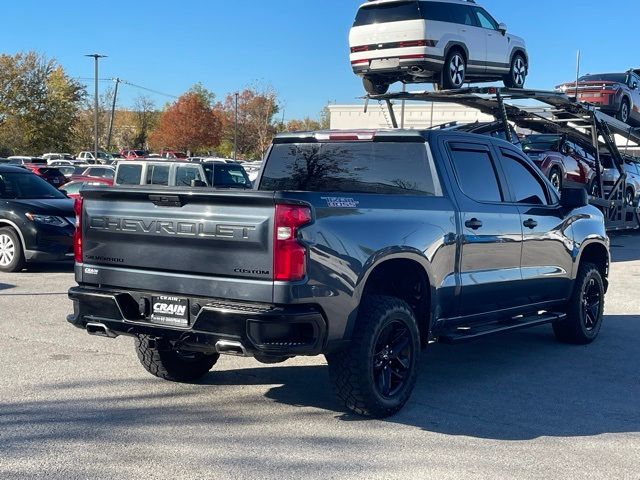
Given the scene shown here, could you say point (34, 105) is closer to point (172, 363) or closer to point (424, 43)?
point (424, 43)

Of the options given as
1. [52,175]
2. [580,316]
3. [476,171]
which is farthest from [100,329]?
[52,175]

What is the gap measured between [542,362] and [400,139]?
8.84 feet

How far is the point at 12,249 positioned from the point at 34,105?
5568cm

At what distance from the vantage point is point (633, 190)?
19.8 m

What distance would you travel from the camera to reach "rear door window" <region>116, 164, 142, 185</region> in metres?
19.5

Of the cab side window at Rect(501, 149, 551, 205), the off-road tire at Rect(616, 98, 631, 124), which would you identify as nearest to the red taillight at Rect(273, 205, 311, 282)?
the cab side window at Rect(501, 149, 551, 205)

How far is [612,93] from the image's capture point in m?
19.5

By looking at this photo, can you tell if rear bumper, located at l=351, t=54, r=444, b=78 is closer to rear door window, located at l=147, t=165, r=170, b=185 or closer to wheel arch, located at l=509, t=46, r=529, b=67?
wheel arch, located at l=509, t=46, r=529, b=67

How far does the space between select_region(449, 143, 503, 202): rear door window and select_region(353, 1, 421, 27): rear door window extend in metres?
8.98

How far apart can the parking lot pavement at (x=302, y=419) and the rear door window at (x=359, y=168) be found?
5.21 ft

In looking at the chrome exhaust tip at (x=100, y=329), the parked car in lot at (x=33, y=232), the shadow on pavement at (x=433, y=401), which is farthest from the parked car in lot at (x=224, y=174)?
the chrome exhaust tip at (x=100, y=329)

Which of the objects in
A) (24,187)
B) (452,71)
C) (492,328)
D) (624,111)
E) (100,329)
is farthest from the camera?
(624,111)

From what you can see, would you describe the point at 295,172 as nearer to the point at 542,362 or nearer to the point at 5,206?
the point at 542,362

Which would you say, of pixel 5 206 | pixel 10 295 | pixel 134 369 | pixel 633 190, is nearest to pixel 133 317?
pixel 134 369
